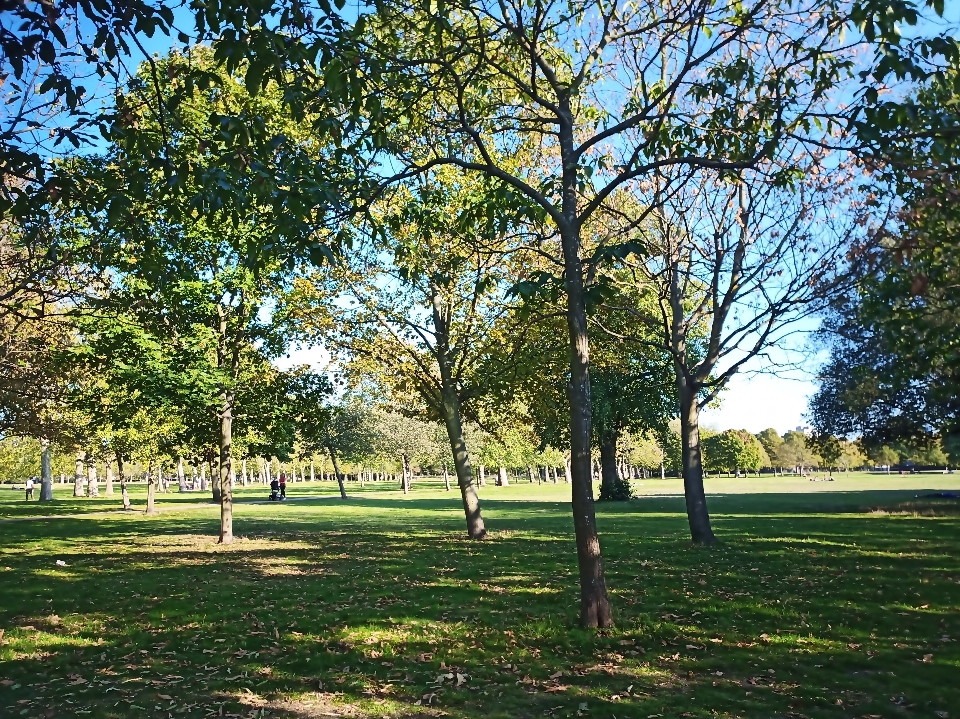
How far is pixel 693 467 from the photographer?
54.1 ft

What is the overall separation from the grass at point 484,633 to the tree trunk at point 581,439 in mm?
407

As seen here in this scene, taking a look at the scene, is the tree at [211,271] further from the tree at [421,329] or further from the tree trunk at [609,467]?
the tree trunk at [609,467]

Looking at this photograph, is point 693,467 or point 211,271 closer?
point 693,467

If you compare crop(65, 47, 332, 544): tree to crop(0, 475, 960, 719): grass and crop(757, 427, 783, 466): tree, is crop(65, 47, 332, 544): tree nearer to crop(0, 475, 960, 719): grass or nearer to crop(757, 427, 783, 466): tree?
crop(0, 475, 960, 719): grass

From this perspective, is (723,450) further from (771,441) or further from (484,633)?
(484,633)

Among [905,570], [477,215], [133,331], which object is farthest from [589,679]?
[133,331]

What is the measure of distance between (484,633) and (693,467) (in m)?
10.0

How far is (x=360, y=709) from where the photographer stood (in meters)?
5.47

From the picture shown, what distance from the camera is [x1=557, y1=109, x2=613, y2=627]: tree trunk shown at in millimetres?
7902

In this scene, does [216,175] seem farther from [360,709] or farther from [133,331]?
[133,331]

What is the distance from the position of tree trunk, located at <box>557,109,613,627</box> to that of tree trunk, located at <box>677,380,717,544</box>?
8975 millimetres

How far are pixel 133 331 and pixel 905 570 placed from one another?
1654cm

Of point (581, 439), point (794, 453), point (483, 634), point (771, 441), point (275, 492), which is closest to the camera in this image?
point (483, 634)

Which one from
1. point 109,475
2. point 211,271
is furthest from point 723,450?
point 211,271
